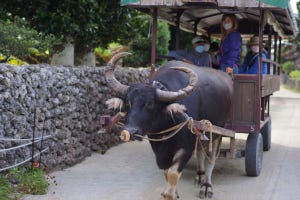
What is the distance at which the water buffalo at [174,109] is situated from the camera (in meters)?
5.27

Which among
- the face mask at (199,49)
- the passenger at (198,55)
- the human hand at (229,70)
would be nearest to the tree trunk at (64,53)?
the passenger at (198,55)

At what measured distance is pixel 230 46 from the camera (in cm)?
766

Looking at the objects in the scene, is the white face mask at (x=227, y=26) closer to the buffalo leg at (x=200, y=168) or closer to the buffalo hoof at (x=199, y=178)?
the buffalo leg at (x=200, y=168)

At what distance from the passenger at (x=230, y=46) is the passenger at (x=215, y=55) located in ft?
0.50

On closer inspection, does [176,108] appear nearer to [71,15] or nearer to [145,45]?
[71,15]

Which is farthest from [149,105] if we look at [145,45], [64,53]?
[145,45]

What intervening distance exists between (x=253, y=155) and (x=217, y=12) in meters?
2.72

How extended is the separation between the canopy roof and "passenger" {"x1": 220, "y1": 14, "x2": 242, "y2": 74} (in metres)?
0.21

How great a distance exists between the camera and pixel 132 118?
515 centimetres

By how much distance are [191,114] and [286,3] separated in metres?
1.96

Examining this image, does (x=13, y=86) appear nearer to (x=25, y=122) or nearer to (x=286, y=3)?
(x=25, y=122)

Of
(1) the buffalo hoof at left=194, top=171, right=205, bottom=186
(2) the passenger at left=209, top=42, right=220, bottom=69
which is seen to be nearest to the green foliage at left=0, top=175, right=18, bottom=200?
(1) the buffalo hoof at left=194, top=171, right=205, bottom=186

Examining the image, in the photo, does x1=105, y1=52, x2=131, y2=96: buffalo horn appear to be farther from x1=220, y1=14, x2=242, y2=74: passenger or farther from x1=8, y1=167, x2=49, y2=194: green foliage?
x1=220, y1=14, x2=242, y2=74: passenger

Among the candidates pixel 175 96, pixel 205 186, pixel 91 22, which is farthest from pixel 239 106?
pixel 91 22
